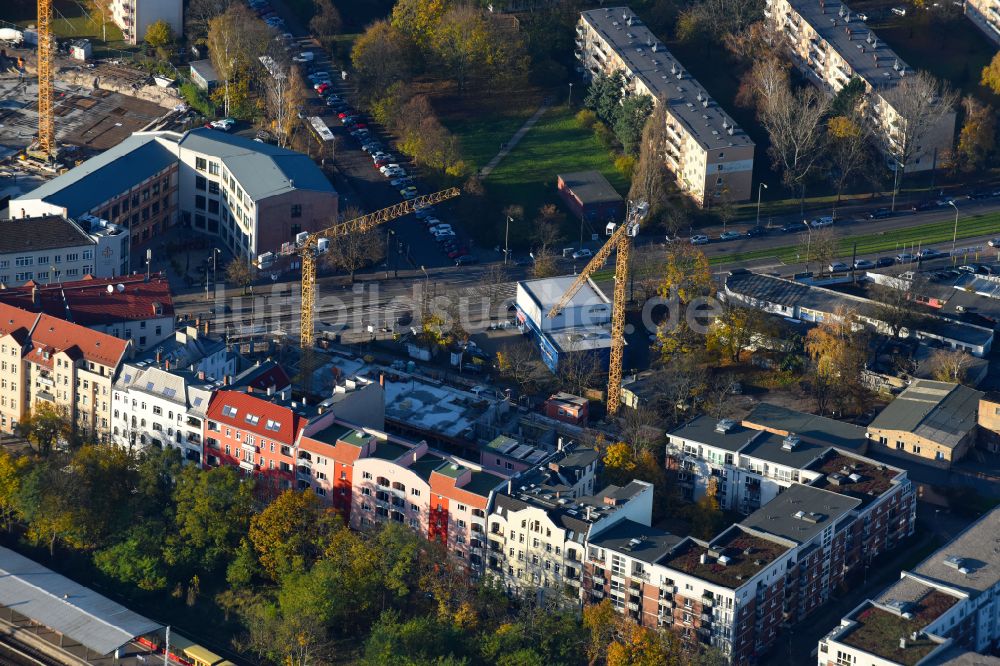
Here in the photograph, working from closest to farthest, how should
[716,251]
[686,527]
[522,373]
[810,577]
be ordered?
1. [810,577]
2. [686,527]
3. [522,373]
4. [716,251]

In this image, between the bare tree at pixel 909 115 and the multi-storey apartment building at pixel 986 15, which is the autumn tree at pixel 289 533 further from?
the multi-storey apartment building at pixel 986 15

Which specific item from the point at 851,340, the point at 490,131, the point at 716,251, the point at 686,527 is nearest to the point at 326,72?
the point at 490,131

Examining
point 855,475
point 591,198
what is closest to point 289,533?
point 855,475

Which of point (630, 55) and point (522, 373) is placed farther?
point (630, 55)

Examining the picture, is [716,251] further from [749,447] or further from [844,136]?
[749,447]

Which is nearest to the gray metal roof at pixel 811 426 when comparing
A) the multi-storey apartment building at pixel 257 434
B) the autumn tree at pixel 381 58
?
the multi-storey apartment building at pixel 257 434

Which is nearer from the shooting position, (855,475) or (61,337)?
(855,475)

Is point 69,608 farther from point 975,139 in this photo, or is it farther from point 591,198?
point 975,139
